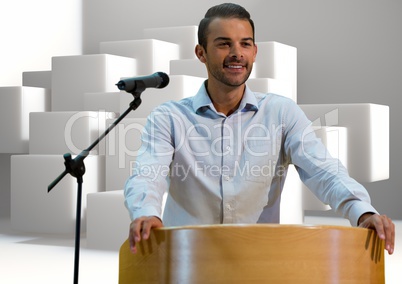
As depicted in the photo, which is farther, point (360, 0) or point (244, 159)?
point (360, 0)

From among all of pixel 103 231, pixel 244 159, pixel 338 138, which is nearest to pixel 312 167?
pixel 244 159

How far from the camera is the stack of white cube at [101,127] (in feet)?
12.3

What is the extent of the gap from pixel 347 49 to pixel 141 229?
4175mm

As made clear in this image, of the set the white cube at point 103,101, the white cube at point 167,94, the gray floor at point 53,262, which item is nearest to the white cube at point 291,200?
the gray floor at point 53,262

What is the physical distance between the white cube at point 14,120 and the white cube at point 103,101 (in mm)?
400

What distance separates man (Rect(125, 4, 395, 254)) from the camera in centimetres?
159

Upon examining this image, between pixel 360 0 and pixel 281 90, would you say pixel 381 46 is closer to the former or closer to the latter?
pixel 360 0

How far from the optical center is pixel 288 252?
3.34 ft

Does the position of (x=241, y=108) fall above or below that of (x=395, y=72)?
below

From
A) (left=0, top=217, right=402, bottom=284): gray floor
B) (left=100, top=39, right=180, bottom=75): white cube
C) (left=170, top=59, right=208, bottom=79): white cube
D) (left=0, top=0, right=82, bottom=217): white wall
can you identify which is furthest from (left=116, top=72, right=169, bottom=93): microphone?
(left=0, top=0, right=82, bottom=217): white wall

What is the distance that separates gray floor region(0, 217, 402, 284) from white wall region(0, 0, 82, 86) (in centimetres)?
172

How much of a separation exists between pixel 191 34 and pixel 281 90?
3.28 ft

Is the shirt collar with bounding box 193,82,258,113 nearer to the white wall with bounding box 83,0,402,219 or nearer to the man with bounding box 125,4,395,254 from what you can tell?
the man with bounding box 125,4,395,254

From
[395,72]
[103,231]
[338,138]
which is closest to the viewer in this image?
[103,231]
